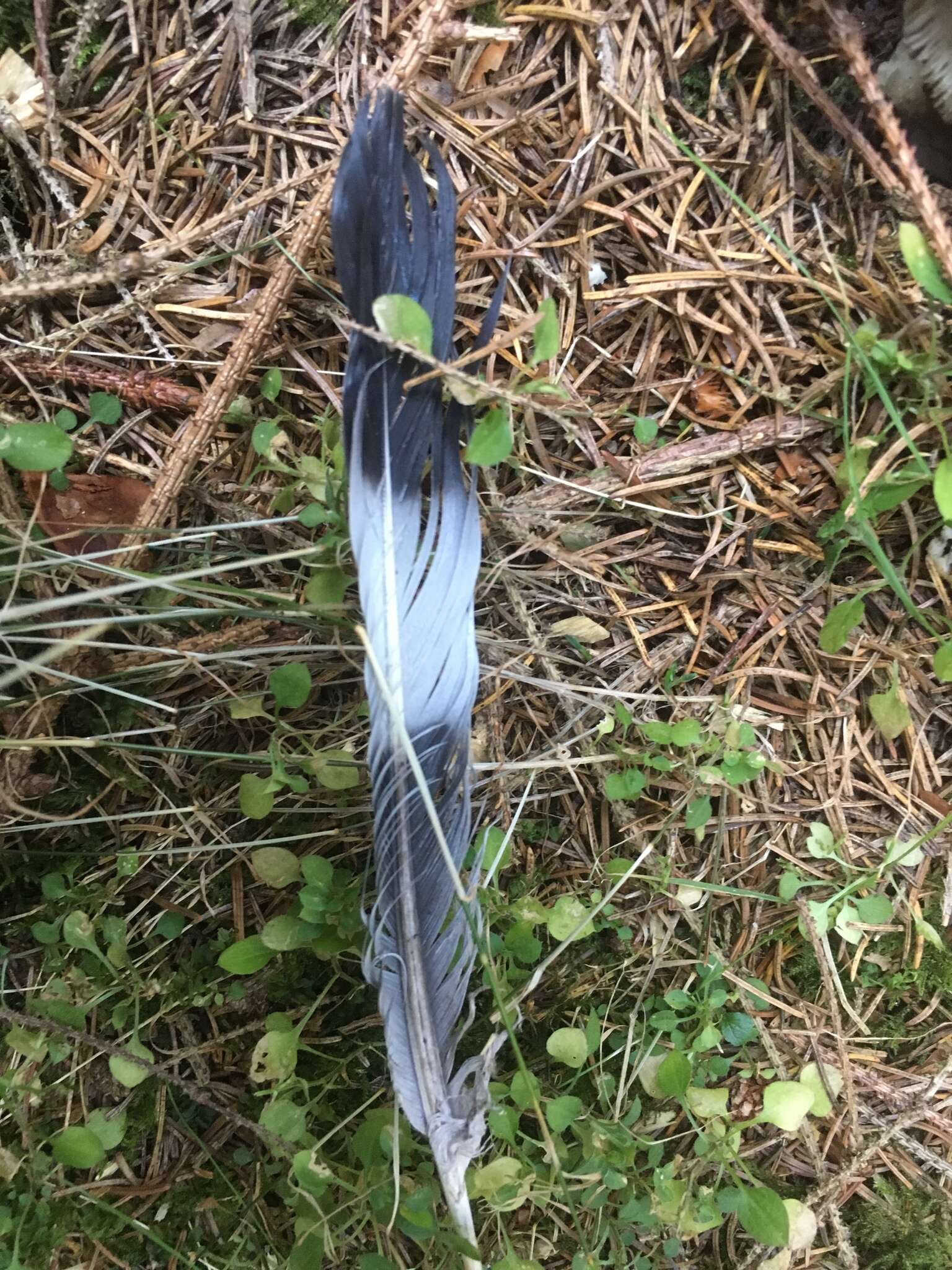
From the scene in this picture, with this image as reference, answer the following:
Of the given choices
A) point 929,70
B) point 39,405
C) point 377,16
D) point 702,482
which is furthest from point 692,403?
point 39,405

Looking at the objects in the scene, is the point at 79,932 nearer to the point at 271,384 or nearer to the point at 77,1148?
the point at 77,1148

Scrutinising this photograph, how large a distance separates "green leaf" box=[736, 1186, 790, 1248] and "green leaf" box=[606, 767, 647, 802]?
2.10 feet

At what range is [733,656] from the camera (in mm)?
1364

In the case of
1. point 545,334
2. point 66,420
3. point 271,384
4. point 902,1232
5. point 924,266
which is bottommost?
point 902,1232

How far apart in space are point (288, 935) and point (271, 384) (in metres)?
0.86

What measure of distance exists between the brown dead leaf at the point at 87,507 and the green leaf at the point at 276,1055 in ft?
2.72

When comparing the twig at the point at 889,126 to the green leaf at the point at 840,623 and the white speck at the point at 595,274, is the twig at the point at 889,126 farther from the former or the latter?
the green leaf at the point at 840,623

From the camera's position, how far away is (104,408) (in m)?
1.26

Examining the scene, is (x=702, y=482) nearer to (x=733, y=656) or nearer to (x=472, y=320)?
(x=733, y=656)

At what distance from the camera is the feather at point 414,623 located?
0.97 m

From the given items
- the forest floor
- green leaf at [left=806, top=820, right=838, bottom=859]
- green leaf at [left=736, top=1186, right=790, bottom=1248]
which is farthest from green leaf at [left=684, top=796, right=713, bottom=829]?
green leaf at [left=736, top=1186, right=790, bottom=1248]

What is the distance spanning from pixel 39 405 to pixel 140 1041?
3.58 ft

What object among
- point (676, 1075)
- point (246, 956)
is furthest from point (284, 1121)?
point (676, 1075)

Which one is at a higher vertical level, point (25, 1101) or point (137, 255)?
point (137, 255)
